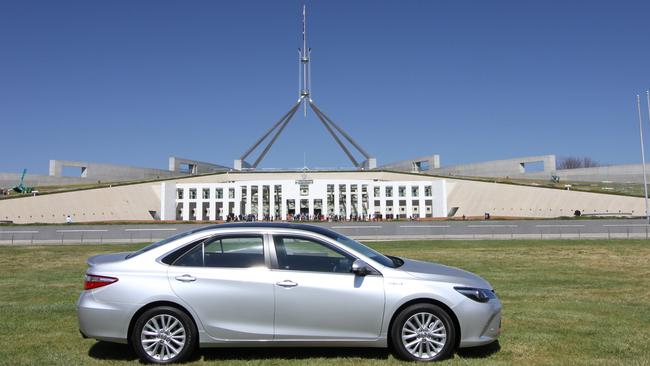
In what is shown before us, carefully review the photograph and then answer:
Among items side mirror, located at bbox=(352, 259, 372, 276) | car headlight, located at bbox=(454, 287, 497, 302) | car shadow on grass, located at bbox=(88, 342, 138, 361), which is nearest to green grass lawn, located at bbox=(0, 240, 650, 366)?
car shadow on grass, located at bbox=(88, 342, 138, 361)

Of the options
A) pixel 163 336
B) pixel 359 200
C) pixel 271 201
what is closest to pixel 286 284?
pixel 163 336

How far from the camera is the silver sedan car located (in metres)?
5.44

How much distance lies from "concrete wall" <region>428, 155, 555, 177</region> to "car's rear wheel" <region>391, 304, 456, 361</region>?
81.5 meters

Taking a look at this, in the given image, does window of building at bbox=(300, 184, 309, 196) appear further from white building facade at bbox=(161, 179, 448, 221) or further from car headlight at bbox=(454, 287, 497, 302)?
car headlight at bbox=(454, 287, 497, 302)

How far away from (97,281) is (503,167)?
88.3 metres

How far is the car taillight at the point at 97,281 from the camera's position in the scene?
552 cm

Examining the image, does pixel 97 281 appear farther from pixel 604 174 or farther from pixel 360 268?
pixel 604 174

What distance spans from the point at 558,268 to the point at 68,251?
63.3 ft

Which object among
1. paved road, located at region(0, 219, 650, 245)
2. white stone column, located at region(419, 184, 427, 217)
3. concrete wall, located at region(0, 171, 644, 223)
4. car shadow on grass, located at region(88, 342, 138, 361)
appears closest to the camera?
car shadow on grass, located at region(88, 342, 138, 361)

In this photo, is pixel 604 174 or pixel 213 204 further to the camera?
pixel 604 174

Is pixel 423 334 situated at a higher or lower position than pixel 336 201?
lower

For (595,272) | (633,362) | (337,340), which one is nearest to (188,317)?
(337,340)

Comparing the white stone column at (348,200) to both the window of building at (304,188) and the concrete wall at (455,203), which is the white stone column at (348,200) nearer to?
the window of building at (304,188)

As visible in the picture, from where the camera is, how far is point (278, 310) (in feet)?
17.9
